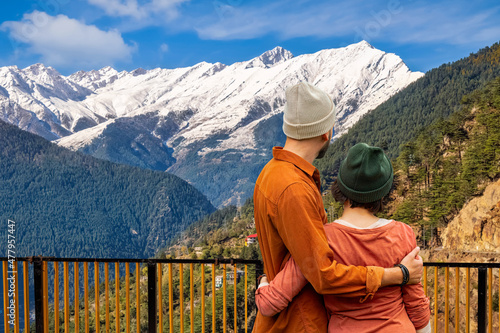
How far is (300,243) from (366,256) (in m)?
0.32

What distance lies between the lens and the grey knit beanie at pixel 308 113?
1962 millimetres

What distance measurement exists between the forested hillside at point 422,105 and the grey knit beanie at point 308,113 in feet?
318

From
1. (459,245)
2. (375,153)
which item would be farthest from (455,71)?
(375,153)

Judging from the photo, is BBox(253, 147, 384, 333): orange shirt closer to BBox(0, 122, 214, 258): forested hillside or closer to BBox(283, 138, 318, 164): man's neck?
BBox(283, 138, 318, 164): man's neck

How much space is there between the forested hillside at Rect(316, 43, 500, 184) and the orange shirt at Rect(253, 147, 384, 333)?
9707cm

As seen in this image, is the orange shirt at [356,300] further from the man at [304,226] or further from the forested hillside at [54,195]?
the forested hillside at [54,195]

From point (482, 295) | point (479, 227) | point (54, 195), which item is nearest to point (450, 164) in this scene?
point (479, 227)

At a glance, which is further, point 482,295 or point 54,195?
point 54,195

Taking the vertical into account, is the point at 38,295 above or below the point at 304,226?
below

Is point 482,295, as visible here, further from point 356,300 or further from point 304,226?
point 304,226

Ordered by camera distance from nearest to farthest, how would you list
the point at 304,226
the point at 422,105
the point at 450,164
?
the point at 304,226, the point at 450,164, the point at 422,105

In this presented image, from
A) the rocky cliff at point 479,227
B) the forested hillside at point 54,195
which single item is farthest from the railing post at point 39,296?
the forested hillside at point 54,195

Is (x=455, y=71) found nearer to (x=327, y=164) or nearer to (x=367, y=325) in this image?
(x=327, y=164)

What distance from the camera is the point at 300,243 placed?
5.82 ft
